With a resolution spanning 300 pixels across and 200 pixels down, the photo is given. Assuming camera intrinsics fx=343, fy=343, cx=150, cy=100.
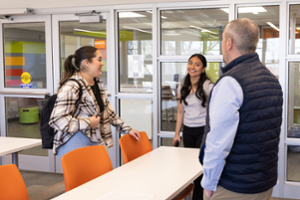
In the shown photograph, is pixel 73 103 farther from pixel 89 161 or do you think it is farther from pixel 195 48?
pixel 195 48

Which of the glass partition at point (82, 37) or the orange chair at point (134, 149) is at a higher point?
the glass partition at point (82, 37)

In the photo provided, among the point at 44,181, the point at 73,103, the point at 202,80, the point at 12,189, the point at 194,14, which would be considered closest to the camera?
the point at 12,189

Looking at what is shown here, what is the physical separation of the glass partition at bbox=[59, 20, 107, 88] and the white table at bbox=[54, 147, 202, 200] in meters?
2.43

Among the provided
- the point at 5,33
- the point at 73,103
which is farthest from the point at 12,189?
the point at 5,33

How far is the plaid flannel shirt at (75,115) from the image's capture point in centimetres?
287

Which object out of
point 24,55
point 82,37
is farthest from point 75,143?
point 24,55

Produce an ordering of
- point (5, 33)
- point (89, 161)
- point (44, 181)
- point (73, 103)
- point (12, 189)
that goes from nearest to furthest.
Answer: point (12, 189) < point (89, 161) < point (73, 103) < point (44, 181) < point (5, 33)

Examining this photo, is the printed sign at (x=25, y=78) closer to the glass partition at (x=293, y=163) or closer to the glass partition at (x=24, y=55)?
the glass partition at (x=24, y=55)

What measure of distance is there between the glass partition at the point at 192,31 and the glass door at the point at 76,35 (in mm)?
937

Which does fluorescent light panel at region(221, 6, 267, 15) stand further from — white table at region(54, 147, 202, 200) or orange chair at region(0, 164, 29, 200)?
orange chair at region(0, 164, 29, 200)

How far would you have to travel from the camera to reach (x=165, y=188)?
222 cm

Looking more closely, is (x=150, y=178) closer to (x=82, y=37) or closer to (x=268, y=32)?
(x=268, y=32)

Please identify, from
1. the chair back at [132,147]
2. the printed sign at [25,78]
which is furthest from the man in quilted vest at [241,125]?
the printed sign at [25,78]

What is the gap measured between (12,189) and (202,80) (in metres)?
2.37
